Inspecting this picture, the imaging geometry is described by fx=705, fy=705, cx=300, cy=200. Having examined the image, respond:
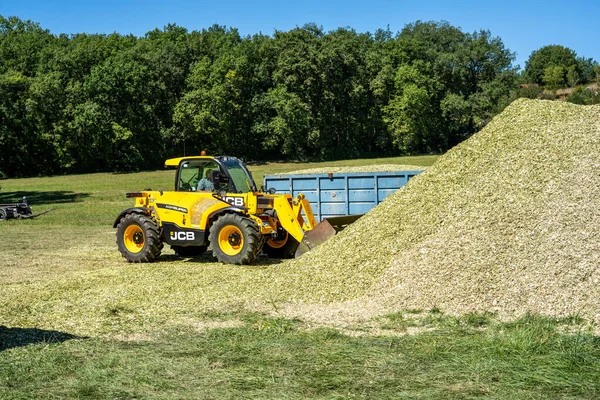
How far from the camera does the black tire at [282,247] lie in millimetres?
14289

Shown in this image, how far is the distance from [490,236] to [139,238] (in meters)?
7.62

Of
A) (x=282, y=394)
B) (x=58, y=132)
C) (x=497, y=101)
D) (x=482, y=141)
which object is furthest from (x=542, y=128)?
(x=497, y=101)

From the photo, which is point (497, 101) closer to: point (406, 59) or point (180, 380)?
point (406, 59)

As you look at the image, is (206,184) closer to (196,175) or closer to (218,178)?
(218,178)

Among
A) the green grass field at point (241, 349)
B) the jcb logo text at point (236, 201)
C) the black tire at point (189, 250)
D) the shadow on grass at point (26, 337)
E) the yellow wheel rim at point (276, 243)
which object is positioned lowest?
the shadow on grass at point (26, 337)

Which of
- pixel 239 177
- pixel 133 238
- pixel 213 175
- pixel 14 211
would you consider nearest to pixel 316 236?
pixel 239 177

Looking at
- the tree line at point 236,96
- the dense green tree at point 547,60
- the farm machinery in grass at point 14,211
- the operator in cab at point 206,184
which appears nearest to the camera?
the operator in cab at point 206,184

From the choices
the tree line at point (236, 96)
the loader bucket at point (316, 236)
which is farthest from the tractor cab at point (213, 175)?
the tree line at point (236, 96)

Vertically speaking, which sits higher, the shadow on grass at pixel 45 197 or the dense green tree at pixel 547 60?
the dense green tree at pixel 547 60

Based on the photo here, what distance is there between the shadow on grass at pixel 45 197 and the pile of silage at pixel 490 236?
2467cm

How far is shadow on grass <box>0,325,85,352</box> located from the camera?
26.5 ft

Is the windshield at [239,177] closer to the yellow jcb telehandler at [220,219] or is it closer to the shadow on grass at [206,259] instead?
the yellow jcb telehandler at [220,219]

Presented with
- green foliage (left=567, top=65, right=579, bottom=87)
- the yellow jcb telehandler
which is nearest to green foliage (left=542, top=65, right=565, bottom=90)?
green foliage (left=567, top=65, right=579, bottom=87)

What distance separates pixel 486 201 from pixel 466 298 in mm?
2186
